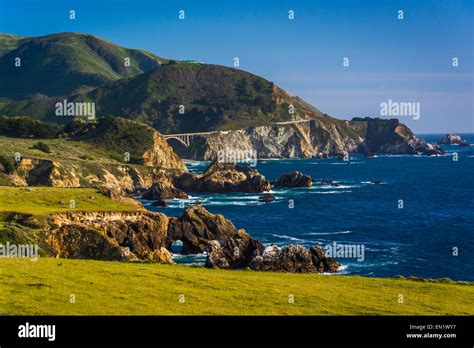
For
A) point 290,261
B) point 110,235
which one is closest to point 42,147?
point 110,235

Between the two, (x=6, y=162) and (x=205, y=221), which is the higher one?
(x=6, y=162)

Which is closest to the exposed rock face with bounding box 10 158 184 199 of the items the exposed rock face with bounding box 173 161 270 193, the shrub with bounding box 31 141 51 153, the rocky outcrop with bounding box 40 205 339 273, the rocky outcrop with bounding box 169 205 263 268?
the exposed rock face with bounding box 173 161 270 193

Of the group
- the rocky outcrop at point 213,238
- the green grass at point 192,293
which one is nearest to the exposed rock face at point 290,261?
the rocky outcrop at point 213,238

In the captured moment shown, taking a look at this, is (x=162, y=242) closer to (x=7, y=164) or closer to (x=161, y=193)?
(x=161, y=193)

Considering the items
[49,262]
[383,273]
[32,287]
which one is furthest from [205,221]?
[32,287]
